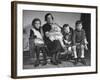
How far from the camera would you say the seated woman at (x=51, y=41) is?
1.69 meters

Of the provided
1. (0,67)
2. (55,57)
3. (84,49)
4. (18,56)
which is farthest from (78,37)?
(0,67)

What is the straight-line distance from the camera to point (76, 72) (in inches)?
69.9

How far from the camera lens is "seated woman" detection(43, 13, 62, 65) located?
1.69m

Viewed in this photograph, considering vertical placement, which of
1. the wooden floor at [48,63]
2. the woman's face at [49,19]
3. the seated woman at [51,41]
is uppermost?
the woman's face at [49,19]

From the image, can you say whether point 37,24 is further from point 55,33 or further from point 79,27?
point 79,27

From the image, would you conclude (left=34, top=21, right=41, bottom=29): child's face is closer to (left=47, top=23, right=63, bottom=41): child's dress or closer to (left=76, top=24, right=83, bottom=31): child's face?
(left=47, top=23, right=63, bottom=41): child's dress

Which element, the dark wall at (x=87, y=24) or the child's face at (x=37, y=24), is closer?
the child's face at (x=37, y=24)

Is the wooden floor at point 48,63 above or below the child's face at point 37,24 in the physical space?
below

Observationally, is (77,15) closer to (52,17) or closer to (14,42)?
(52,17)

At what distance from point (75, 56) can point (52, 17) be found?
Answer: 327 millimetres

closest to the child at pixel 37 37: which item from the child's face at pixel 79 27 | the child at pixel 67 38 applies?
the child at pixel 67 38

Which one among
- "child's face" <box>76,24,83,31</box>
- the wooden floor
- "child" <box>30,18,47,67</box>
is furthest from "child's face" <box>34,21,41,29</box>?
"child's face" <box>76,24,83,31</box>

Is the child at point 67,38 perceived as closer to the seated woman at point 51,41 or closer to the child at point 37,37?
the seated woman at point 51,41

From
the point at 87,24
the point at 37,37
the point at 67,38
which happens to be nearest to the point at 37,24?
the point at 37,37
